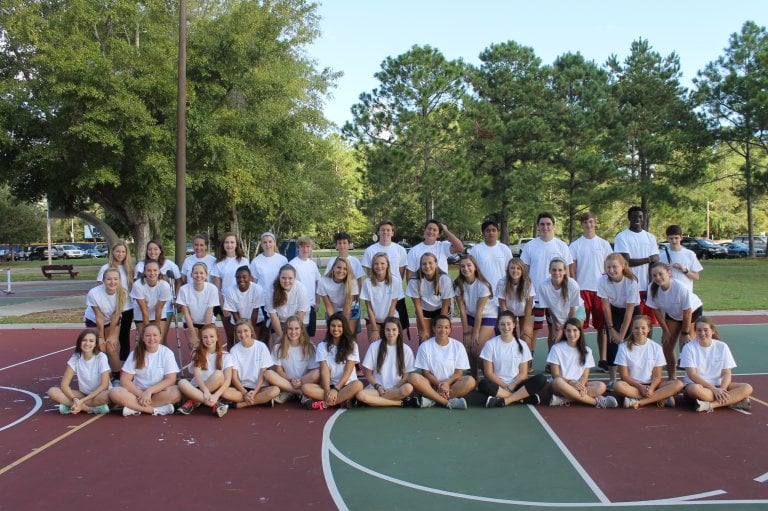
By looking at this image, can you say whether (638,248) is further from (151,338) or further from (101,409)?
(101,409)

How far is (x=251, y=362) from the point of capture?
6332 millimetres

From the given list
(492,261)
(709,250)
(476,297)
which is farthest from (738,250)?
(476,297)

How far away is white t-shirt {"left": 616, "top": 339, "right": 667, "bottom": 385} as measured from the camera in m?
6.12

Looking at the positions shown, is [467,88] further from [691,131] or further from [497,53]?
[691,131]

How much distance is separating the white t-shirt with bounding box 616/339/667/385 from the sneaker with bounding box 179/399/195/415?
4.25m

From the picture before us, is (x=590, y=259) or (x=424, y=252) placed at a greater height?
(x=424, y=252)

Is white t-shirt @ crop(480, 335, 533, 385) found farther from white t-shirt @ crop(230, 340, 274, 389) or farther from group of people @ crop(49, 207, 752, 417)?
white t-shirt @ crop(230, 340, 274, 389)

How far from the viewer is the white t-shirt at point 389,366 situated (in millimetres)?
6234

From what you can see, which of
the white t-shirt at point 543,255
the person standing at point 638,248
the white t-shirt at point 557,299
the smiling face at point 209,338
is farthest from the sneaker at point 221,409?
the person standing at point 638,248

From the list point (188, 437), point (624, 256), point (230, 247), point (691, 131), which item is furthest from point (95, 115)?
point (691, 131)

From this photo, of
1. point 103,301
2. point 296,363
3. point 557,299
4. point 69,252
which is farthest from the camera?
point 69,252

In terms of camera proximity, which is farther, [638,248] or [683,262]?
[638,248]

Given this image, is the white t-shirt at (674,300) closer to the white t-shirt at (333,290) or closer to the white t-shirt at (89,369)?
the white t-shirt at (333,290)

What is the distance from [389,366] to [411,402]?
0.42 metres
